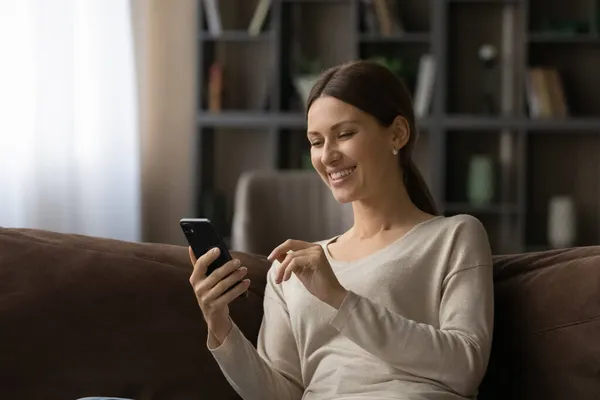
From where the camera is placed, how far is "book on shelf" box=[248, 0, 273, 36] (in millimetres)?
4855

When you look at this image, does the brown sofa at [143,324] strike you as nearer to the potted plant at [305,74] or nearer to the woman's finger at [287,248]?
the woman's finger at [287,248]

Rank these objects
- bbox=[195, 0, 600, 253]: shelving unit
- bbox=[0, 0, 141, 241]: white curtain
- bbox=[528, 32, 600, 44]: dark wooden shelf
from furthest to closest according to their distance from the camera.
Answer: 1. bbox=[195, 0, 600, 253]: shelving unit
2. bbox=[528, 32, 600, 44]: dark wooden shelf
3. bbox=[0, 0, 141, 241]: white curtain

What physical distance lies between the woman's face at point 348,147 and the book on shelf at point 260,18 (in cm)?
320

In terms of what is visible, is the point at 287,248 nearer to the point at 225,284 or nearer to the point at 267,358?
the point at 225,284

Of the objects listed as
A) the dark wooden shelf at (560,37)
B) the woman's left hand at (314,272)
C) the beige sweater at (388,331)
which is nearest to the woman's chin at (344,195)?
the beige sweater at (388,331)

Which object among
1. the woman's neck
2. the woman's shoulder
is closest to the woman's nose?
the woman's neck

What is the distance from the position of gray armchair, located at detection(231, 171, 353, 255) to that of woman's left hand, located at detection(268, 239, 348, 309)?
67.4 inches

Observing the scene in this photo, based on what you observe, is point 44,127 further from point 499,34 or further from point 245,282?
point 245,282

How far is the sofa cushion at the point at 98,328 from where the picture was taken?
5.63ft

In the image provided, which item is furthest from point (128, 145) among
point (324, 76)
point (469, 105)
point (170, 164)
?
point (324, 76)

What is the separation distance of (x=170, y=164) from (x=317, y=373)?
3490 mm

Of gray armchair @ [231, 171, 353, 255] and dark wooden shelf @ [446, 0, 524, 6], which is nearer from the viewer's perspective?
gray armchair @ [231, 171, 353, 255]

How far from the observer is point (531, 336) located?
65.6 inches

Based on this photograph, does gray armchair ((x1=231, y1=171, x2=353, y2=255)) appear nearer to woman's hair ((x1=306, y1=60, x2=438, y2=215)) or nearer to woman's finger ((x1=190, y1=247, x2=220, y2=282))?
woman's hair ((x1=306, y1=60, x2=438, y2=215))
